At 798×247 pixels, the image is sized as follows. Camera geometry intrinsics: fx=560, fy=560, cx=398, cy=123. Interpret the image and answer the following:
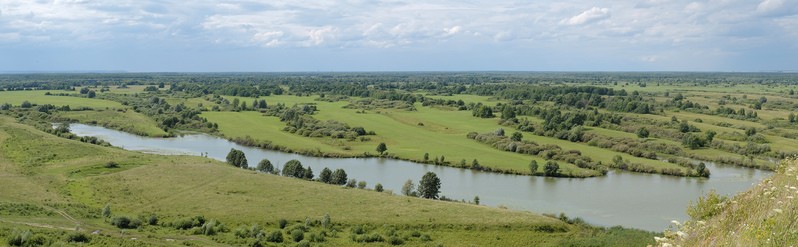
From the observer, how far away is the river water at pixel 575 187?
39.8 m

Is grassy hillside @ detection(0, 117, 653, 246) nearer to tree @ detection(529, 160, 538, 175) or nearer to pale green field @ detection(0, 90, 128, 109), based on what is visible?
tree @ detection(529, 160, 538, 175)

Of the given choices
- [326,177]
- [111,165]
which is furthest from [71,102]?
[326,177]

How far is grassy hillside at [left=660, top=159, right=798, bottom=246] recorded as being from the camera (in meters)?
7.40

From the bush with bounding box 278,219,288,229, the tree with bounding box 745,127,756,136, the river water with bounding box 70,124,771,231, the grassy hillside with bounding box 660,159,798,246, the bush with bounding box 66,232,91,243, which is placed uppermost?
the grassy hillside with bounding box 660,159,798,246

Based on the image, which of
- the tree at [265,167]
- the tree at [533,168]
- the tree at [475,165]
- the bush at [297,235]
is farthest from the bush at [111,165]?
the tree at [533,168]

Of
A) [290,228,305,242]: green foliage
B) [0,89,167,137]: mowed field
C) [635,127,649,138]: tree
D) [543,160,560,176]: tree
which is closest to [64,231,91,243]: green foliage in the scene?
[290,228,305,242]: green foliage

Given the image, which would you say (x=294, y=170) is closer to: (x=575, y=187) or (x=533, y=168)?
(x=533, y=168)

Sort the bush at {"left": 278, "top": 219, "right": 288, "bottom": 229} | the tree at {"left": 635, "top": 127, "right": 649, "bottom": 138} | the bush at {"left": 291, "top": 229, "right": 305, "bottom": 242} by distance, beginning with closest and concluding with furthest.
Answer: the bush at {"left": 291, "top": 229, "right": 305, "bottom": 242} < the bush at {"left": 278, "top": 219, "right": 288, "bottom": 229} < the tree at {"left": 635, "top": 127, "right": 649, "bottom": 138}

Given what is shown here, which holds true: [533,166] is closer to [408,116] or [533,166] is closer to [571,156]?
[571,156]

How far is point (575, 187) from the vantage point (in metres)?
48.0

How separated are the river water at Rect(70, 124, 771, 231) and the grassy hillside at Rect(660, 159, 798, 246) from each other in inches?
1045

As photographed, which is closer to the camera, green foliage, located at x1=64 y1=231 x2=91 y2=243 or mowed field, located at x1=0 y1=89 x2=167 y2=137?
green foliage, located at x1=64 y1=231 x2=91 y2=243

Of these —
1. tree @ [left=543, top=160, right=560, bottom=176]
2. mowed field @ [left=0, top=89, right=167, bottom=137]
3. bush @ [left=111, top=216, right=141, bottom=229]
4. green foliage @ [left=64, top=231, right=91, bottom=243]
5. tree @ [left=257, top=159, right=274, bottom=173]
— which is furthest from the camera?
mowed field @ [left=0, top=89, right=167, bottom=137]

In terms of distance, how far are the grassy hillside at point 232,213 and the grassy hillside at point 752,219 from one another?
66.2ft
